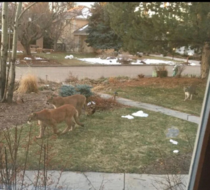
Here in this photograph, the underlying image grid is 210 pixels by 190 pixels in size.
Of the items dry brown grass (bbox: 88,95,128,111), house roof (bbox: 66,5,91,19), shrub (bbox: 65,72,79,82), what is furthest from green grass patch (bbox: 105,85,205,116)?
house roof (bbox: 66,5,91,19)

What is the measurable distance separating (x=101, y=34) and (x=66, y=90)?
1017 mm

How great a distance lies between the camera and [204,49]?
6.62 ft

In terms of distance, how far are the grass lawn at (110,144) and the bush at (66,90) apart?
0.95 feet

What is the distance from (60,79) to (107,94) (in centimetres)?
58

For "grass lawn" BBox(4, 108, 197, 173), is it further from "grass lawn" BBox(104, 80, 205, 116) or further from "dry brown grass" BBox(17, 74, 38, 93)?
"dry brown grass" BBox(17, 74, 38, 93)

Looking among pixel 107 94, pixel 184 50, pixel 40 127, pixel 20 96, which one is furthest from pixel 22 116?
pixel 184 50

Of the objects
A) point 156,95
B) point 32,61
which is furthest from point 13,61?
point 156,95

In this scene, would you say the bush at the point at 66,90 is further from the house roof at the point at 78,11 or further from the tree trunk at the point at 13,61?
the house roof at the point at 78,11

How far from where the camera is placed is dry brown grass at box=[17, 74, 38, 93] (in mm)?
2803

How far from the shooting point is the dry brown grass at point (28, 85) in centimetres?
280

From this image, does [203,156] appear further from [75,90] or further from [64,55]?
[75,90]

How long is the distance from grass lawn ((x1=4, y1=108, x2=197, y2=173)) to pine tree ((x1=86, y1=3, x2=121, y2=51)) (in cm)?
71

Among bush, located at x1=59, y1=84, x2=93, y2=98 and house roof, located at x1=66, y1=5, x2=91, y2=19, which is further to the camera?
bush, located at x1=59, y1=84, x2=93, y2=98

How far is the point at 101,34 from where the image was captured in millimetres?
1646
